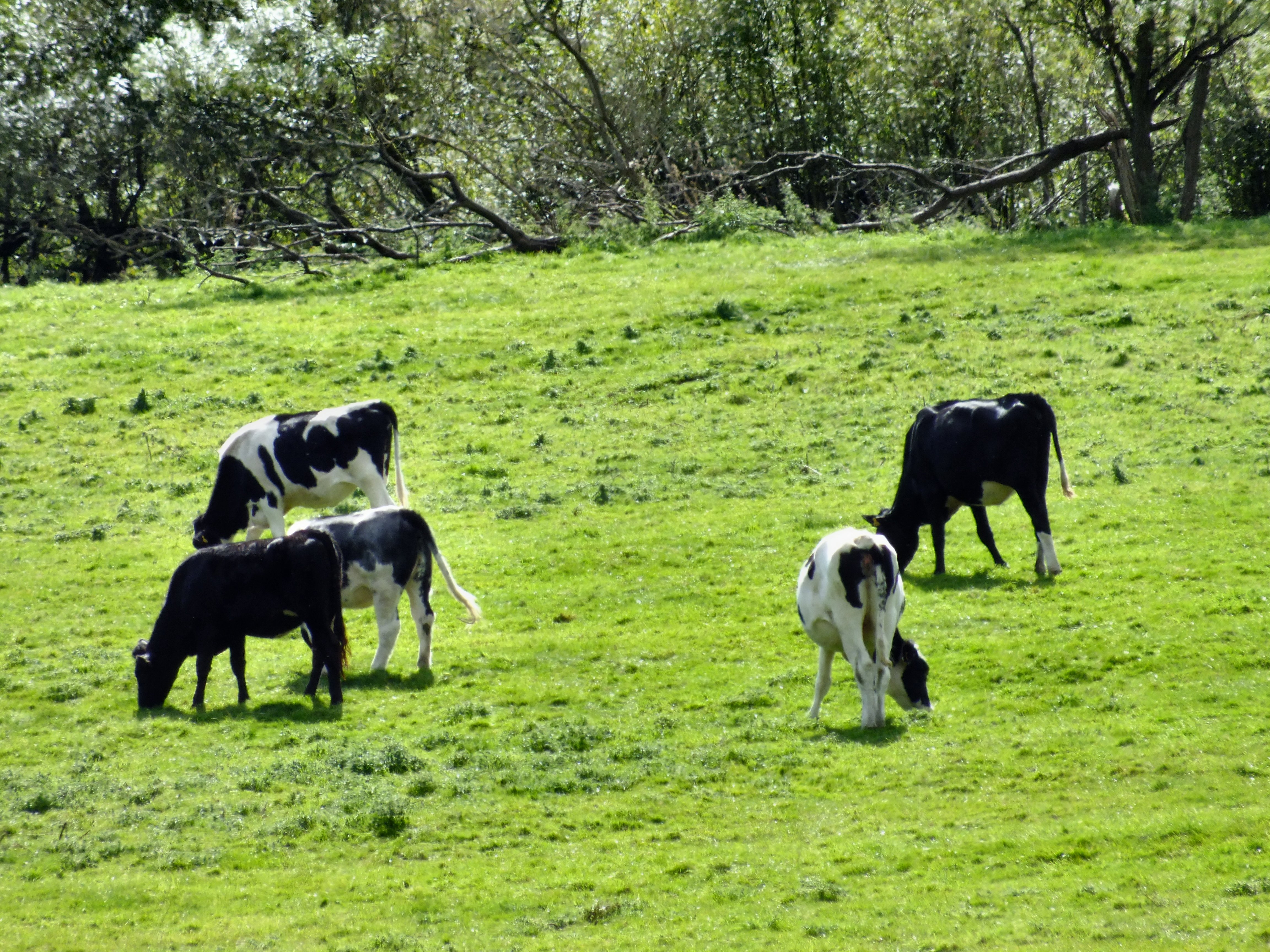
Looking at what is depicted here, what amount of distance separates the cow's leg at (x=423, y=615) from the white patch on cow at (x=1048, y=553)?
23.7 feet

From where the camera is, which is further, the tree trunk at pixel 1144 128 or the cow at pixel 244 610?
the tree trunk at pixel 1144 128

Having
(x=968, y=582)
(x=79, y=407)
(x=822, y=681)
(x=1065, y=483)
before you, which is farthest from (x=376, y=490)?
(x=79, y=407)

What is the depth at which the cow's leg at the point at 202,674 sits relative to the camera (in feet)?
44.7

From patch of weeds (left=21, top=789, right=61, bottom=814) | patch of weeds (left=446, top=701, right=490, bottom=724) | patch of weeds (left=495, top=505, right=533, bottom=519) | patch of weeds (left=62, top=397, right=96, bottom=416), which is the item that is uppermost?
patch of weeds (left=62, top=397, right=96, bottom=416)

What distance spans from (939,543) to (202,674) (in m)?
8.97

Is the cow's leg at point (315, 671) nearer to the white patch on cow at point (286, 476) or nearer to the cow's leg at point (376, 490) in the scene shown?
the cow's leg at point (376, 490)

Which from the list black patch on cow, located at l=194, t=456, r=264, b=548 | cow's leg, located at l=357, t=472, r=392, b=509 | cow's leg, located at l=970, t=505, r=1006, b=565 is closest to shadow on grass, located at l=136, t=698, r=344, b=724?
cow's leg, located at l=357, t=472, r=392, b=509

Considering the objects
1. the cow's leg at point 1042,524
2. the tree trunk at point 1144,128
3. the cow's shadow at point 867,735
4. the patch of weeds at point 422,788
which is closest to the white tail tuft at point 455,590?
the patch of weeds at point 422,788

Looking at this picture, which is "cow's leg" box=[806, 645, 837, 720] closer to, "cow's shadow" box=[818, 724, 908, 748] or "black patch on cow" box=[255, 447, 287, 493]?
"cow's shadow" box=[818, 724, 908, 748]

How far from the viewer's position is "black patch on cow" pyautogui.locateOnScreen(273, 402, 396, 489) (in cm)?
1823

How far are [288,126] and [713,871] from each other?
33.4 meters

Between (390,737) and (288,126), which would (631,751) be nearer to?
(390,737)

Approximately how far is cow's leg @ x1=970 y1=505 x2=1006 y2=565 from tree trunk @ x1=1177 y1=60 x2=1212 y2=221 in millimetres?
21668

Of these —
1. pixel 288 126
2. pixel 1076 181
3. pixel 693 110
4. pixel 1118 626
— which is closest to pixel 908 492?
pixel 1118 626
